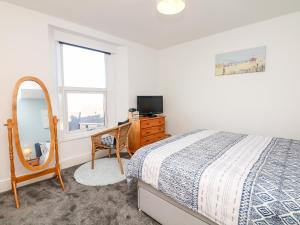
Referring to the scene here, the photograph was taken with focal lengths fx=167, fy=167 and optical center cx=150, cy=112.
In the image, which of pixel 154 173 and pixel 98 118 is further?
pixel 98 118

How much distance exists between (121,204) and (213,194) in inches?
45.7

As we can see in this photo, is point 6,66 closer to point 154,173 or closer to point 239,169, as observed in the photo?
point 154,173

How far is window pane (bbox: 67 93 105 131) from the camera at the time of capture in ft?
10.6

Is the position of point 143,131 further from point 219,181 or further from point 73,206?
point 219,181

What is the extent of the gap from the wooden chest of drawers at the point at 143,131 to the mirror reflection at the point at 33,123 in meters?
1.56

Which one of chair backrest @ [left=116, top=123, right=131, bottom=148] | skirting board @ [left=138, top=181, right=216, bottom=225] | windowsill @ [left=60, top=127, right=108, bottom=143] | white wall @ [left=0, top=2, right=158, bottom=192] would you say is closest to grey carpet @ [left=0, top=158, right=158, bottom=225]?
skirting board @ [left=138, top=181, right=216, bottom=225]

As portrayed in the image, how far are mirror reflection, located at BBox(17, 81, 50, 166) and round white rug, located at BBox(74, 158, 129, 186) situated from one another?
602 mm

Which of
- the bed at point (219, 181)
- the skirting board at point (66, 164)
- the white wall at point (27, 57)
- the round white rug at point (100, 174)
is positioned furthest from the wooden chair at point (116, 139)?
the bed at point (219, 181)

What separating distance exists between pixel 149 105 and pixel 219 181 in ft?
9.18

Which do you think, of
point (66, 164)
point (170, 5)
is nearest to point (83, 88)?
point (66, 164)

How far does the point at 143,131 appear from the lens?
11.3 ft

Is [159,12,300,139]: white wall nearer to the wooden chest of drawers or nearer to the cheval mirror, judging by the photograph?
the wooden chest of drawers

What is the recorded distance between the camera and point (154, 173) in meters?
1.53

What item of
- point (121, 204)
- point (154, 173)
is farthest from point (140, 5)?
point (121, 204)
